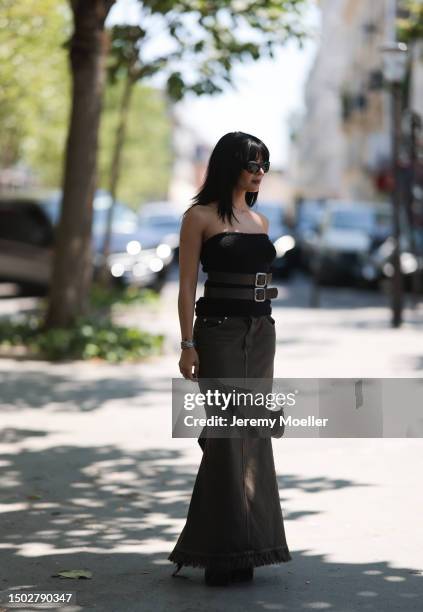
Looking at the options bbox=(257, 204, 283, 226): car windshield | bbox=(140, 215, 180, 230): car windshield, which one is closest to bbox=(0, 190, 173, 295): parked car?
bbox=(257, 204, 283, 226): car windshield

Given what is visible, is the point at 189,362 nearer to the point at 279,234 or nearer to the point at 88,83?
the point at 88,83

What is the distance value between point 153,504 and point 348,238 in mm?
23236

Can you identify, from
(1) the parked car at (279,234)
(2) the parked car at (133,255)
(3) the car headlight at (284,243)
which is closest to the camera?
(2) the parked car at (133,255)

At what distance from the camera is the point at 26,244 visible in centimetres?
2577

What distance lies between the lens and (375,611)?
17.0ft

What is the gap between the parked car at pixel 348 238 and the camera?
3000 centimetres

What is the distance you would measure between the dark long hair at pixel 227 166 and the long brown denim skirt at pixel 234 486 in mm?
455

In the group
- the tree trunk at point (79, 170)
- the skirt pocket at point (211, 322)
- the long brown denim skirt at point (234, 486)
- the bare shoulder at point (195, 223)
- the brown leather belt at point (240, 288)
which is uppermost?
the tree trunk at point (79, 170)

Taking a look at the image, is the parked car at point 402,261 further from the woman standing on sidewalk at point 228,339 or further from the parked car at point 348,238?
the woman standing on sidewalk at point 228,339

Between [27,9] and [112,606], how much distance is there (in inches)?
813

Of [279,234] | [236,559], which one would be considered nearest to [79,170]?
[236,559]

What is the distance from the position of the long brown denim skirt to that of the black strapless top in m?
0.03

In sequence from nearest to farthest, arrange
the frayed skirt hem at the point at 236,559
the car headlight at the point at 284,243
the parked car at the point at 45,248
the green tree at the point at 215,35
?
the frayed skirt hem at the point at 236,559, the green tree at the point at 215,35, the parked car at the point at 45,248, the car headlight at the point at 284,243

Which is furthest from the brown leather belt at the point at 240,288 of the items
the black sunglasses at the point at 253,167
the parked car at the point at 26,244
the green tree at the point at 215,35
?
the parked car at the point at 26,244
